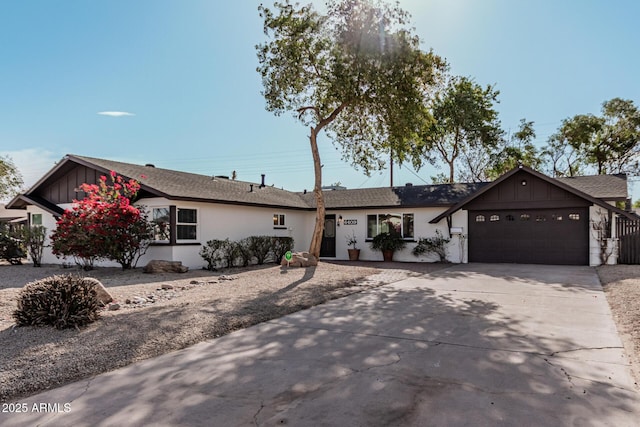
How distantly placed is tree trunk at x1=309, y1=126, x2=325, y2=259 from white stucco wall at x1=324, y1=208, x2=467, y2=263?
430 cm

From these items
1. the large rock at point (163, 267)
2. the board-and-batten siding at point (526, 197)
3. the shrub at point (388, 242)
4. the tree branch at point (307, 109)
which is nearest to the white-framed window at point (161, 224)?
the large rock at point (163, 267)

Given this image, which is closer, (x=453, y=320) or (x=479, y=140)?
(x=453, y=320)

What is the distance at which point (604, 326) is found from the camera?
5.76 metres

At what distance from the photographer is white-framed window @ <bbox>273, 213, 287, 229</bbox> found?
18231 mm

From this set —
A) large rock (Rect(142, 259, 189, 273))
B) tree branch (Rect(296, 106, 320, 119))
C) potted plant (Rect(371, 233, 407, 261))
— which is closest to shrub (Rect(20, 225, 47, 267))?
large rock (Rect(142, 259, 189, 273))

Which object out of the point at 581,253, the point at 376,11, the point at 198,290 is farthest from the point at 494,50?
the point at 198,290

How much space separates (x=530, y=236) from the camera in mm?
15195

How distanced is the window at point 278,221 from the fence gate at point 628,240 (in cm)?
1311

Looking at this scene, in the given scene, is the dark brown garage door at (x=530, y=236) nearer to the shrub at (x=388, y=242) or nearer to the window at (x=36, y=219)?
the shrub at (x=388, y=242)

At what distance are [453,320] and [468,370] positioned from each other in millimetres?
2256

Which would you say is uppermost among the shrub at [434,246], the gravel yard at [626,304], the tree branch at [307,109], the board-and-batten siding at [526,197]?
the tree branch at [307,109]

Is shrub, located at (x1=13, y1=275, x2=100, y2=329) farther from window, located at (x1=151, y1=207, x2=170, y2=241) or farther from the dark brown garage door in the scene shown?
the dark brown garage door

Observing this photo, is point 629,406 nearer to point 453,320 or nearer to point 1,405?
point 453,320

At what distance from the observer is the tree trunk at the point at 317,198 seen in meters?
14.9
